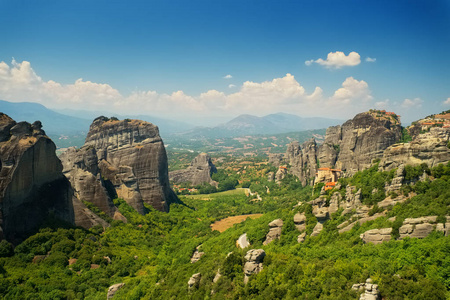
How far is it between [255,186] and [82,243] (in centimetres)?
7745

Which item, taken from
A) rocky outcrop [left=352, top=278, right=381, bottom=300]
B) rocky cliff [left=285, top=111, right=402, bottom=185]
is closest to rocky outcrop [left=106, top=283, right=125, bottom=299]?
rocky outcrop [left=352, top=278, right=381, bottom=300]

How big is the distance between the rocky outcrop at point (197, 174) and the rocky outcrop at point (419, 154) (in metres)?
89.4

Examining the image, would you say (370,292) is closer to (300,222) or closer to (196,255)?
(300,222)

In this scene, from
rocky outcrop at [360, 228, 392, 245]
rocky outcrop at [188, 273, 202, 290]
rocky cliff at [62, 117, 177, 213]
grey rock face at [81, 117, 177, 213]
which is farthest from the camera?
grey rock face at [81, 117, 177, 213]

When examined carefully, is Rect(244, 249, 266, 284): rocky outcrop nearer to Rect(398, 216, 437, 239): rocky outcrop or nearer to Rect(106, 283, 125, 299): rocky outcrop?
Rect(398, 216, 437, 239): rocky outcrop

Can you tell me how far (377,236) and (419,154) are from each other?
45.8 ft

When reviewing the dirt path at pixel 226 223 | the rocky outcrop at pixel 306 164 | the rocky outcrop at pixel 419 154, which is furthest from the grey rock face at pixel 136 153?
the rocky outcrop at pixel 306 164

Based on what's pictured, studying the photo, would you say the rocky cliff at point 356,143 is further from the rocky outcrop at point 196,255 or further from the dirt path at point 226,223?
the rocky outcrop at point 196,255

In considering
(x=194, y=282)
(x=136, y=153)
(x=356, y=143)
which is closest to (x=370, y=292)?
(x=194, y=282)

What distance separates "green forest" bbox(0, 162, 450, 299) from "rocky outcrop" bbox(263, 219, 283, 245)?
1.08 metres

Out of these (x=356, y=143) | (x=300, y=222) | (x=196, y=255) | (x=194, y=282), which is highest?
(x=356, y=143)

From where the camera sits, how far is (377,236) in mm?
25516

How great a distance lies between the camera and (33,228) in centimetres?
3856

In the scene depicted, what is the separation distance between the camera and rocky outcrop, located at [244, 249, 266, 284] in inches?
966
